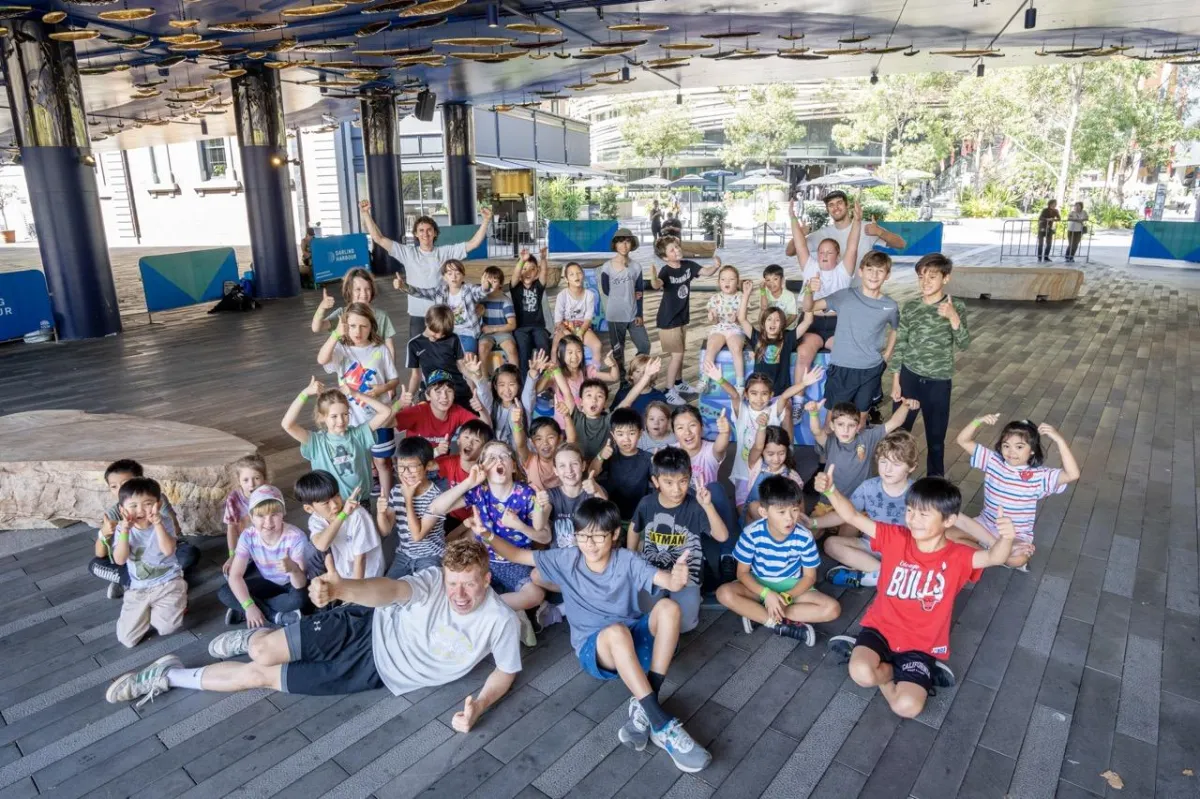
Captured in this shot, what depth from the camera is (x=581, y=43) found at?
15.1m

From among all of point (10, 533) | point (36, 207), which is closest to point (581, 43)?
point (36, 207)

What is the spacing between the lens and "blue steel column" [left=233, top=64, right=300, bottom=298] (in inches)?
603

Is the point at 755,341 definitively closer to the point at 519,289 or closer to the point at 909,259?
the point at 519,289

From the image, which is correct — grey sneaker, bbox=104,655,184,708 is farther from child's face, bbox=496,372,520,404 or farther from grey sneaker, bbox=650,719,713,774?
child's face, bbox=496,372,520,404

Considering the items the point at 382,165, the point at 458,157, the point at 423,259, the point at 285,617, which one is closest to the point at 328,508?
the point at 285,617

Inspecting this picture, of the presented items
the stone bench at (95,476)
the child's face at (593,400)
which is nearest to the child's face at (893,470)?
the child's face at (593,400)

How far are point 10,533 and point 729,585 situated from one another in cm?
466

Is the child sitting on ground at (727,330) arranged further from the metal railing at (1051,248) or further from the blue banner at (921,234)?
the metal railing at (1051,248)

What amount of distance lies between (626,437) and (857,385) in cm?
203

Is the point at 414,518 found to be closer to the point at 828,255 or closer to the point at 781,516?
the point at 781,516

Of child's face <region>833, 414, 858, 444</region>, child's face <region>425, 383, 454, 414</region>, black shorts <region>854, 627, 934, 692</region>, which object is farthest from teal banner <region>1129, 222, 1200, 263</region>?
child's face <region>425, 383, 454, 414</region>

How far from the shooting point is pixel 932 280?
5008 mm

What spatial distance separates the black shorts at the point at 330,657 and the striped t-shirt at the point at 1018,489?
3.39 meters

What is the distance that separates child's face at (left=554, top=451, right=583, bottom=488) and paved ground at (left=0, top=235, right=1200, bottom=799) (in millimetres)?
796
